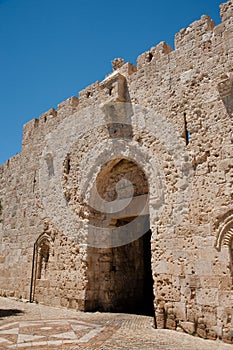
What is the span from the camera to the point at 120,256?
8.88 m

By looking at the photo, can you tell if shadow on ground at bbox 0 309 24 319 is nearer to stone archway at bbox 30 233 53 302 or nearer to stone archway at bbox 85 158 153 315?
stone archway at bbox 30 233 53 302

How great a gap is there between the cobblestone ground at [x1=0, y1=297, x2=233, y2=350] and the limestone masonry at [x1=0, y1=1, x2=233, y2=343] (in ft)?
1.55

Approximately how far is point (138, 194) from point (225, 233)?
3.11m

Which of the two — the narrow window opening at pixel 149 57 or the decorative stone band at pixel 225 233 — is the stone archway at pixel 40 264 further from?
the narrow window opening at pixel 149 57

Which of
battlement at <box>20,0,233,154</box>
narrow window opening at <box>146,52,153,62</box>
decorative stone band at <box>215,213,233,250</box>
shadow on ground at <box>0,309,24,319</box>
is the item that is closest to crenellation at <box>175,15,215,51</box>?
battlement at <box>20,0,233,154</box>

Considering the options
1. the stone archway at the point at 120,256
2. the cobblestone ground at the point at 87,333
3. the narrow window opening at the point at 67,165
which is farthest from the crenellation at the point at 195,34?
the cobblestone ground at the point at 87,333

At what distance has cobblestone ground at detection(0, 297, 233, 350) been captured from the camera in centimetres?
475

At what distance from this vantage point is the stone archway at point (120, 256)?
8.13 meters

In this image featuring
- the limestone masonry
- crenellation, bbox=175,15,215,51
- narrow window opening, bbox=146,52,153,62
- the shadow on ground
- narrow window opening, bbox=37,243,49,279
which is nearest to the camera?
the limestone masonry

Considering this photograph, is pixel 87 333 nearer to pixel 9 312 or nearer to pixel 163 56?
pixel 9 312

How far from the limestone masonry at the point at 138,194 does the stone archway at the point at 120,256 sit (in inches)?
1.1

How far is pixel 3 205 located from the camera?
489 inches

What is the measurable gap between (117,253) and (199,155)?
405 cm

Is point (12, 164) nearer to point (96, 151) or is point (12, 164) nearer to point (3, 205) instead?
point (3, 205)
